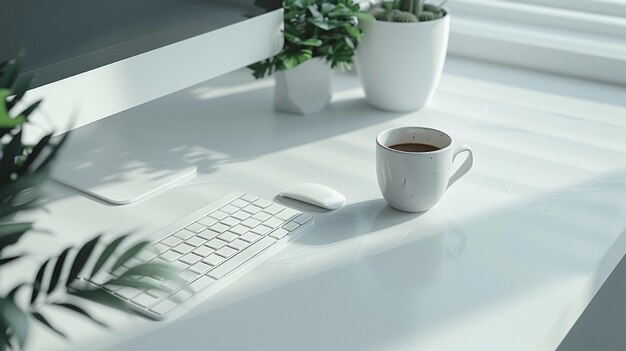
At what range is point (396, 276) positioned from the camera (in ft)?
2.92

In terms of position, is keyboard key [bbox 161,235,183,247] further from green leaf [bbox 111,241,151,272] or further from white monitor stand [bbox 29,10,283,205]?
green leaf [bbox 111,241,151,272]

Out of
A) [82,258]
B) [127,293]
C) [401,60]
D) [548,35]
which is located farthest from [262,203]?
[548,35]

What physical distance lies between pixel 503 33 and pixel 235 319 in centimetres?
93

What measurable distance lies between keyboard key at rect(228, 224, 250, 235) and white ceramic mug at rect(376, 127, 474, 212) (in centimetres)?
18

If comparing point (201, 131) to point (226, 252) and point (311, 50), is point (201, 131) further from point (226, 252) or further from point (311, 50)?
point (226, 252)

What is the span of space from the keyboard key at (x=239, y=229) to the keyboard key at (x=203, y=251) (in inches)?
1.8

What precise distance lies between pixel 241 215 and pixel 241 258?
0.09 metres

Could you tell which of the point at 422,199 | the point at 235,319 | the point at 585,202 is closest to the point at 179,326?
the point at 235,319

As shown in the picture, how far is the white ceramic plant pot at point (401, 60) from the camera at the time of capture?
4.09 ft

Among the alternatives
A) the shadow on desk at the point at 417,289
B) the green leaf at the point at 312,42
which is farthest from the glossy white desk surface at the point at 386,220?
the green leaf at the point at 312,42

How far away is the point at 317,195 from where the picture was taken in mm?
1019

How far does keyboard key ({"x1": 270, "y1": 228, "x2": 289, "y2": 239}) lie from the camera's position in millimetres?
953

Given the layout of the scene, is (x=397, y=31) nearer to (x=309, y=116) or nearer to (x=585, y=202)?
(x=309, y=116)

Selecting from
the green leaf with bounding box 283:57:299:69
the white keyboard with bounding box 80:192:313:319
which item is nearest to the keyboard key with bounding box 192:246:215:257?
the white keyboard with bounding box 80:192:313:319
